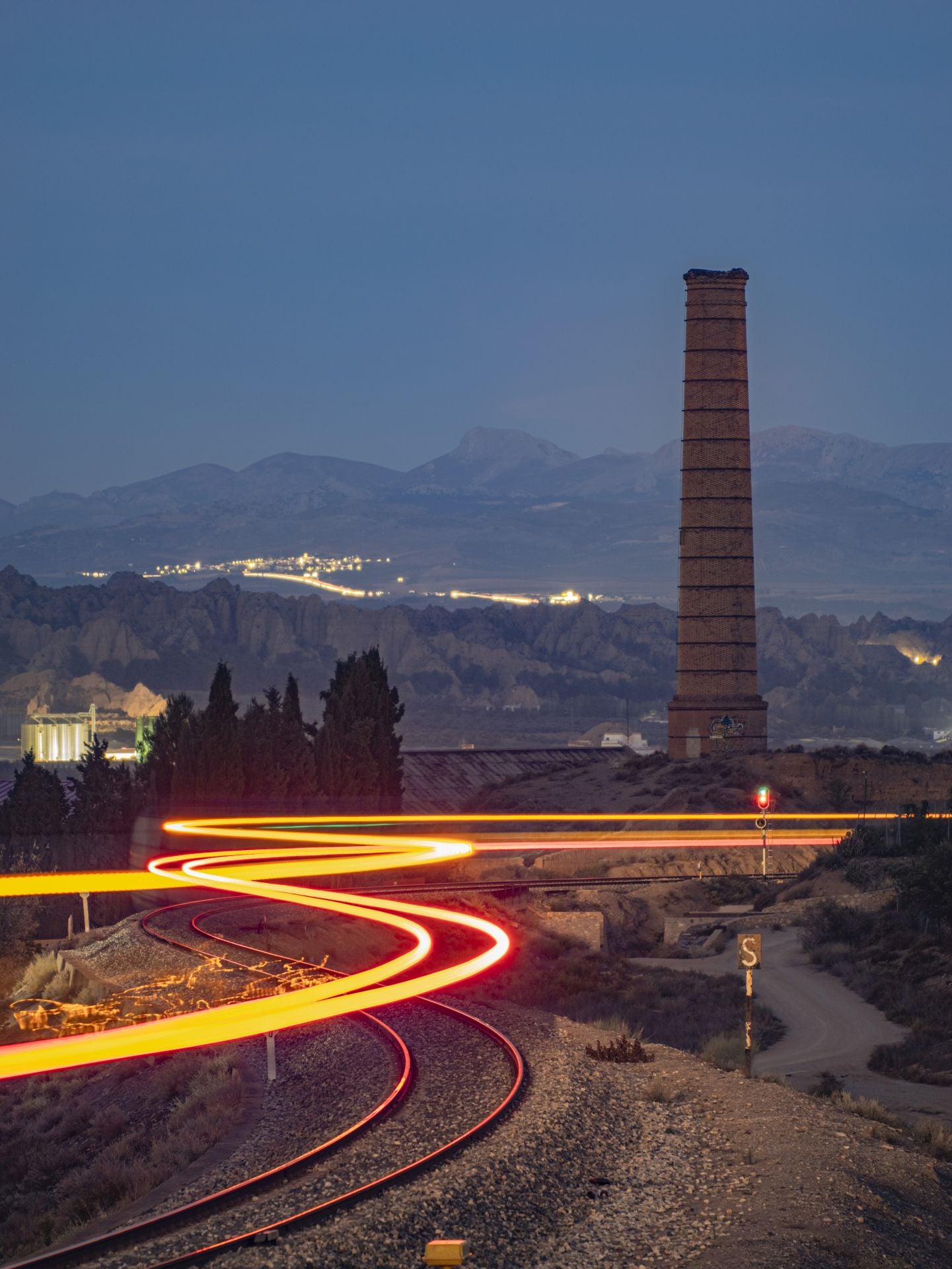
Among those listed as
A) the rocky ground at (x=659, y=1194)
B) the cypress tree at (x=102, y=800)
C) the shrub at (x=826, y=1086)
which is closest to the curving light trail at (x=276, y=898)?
the rocky ground at (x=659, y=1194)

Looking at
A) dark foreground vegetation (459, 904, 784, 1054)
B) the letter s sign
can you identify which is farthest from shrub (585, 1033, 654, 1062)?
the letter s sign

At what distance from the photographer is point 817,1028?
29.2 m

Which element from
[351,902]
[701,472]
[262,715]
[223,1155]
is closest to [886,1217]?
[223,1155]

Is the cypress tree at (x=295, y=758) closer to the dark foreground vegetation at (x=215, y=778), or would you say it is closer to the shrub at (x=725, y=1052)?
the dark foreground vegetation at (x=215, y=778)

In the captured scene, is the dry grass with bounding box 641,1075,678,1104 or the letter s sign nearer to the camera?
the dry grass with bounding box 641,1075,678,1104

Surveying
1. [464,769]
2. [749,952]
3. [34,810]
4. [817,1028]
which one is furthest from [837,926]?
[464,769]

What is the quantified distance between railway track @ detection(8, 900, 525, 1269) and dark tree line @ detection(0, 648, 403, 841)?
30.7 metres

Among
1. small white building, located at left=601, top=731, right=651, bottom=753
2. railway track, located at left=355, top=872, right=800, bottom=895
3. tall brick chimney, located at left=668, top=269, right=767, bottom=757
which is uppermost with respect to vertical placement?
tall brick chimney, located at left=668, top=269, right=767, bottom=757

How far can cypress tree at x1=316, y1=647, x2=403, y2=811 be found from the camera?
6106 cm

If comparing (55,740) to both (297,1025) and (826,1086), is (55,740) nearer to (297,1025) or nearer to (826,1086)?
(297,1025)

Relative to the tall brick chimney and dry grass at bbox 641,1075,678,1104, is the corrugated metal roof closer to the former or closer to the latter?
the tall brick chimney

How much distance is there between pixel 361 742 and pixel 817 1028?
1377 inches

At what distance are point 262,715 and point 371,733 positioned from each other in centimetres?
596

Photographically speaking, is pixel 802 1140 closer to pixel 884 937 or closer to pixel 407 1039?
pixel 407 1039
